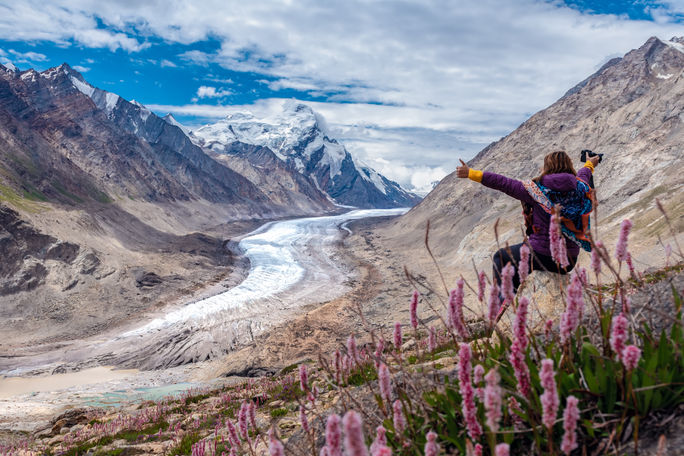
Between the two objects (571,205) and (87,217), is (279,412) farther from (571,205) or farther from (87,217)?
(87,217)

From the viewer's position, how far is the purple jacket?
5129 mm

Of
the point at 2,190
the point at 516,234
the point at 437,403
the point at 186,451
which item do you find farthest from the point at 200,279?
the point at 437,403

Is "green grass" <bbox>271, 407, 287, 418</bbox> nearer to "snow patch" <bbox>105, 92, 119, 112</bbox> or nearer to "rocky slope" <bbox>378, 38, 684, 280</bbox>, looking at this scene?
"rocky slope" <bbox>378, 38, 684, 280</bbox>

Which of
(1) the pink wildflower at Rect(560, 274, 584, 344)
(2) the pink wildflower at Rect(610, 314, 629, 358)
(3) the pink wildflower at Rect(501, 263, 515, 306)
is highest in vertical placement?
(3) the pink wildflower at Rect(501, 263, 515, 306)

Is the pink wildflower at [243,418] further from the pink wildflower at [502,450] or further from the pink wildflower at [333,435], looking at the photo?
the pink wildflower at [502,450]

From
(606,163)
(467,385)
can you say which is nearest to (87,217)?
(606,163)

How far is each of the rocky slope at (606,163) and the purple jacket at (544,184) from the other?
16338 millimetres

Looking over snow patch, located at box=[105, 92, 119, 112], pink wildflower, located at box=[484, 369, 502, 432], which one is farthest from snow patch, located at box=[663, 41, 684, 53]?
snow patch, located at box=[105, 92, 119, 112]

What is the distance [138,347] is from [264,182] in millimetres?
159627

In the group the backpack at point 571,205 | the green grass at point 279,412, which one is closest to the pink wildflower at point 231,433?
the backpack at point 571,205

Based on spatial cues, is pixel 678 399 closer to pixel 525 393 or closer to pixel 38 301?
pixel 525 393

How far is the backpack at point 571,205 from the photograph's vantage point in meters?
5.03

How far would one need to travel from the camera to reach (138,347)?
34188mm

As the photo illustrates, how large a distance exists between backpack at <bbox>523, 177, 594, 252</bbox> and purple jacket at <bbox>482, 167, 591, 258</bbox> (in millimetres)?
75
